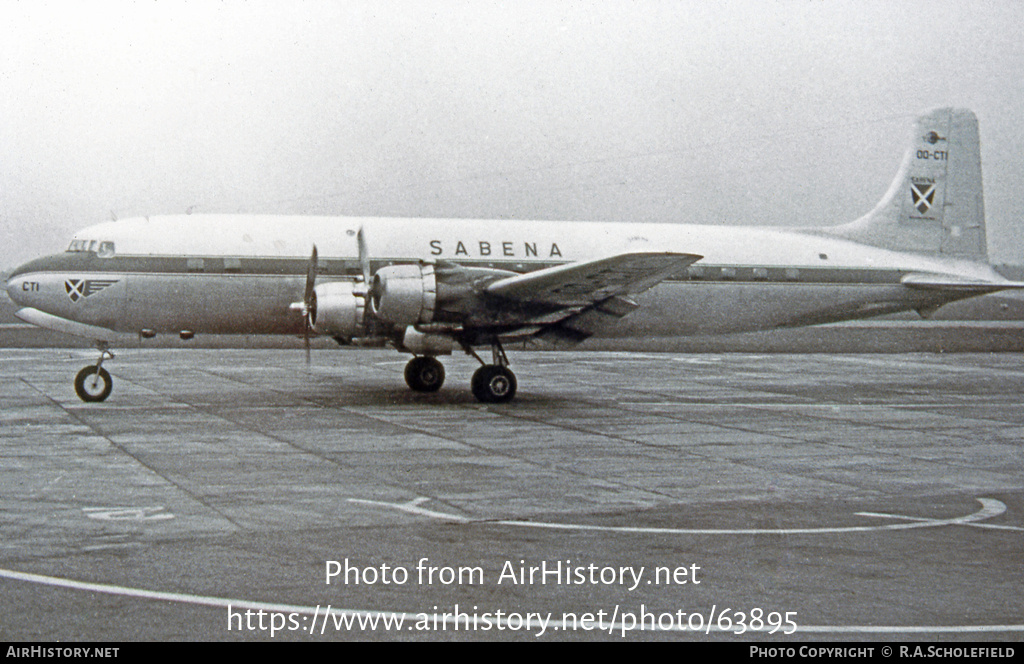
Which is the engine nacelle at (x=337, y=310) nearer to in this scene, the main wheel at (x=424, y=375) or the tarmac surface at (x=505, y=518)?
the tarmac surface at (x=505, y=518)

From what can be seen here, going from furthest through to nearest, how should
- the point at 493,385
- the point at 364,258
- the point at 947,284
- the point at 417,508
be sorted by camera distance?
1. the point at 947,284
2. the point at 364,258
3. the point at 493,385
4. the point at 417,508

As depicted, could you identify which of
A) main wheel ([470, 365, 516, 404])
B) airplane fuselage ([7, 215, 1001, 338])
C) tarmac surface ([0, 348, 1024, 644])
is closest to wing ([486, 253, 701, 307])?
main wheel ([470, 365, 516, 404])

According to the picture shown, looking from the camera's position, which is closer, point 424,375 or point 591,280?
point 591,280

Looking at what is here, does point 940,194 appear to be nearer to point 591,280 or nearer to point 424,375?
point 591,280

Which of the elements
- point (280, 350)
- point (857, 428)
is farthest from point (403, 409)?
point (280, 350)

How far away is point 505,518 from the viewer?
9602mm

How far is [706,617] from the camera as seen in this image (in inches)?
257

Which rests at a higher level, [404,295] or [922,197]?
[922,197]

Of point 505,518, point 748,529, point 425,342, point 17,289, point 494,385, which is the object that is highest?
point 17,289

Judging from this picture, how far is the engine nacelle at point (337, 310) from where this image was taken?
742 inches

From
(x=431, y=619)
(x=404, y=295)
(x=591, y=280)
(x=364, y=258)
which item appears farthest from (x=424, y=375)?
(x=431, y=619)

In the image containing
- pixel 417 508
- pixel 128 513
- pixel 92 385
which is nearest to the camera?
pixel 128 513

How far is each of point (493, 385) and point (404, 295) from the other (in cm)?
261

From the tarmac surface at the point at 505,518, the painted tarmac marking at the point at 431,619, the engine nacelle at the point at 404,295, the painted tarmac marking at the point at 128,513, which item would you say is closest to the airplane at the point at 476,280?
the engine nacelle at the point at 404,295
